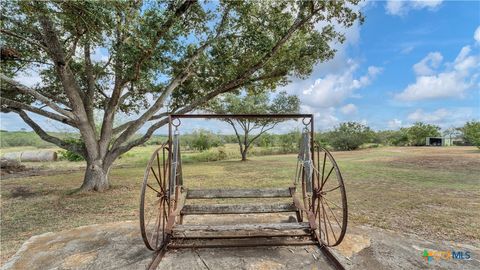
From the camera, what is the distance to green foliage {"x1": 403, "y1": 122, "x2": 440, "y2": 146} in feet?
96.4

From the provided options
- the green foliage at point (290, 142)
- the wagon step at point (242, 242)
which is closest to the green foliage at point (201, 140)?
the green foliage at point (290, 142)

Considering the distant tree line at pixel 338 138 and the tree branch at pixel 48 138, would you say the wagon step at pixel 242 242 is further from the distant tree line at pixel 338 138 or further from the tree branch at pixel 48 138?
the distant tree line at pixel 338 138

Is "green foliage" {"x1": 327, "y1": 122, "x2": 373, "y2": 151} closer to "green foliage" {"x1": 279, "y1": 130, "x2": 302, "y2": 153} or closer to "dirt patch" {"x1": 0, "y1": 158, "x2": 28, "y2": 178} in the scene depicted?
"green foliage" {"x1": 279, "y1": 130, "x2": 302, "y2": 153}

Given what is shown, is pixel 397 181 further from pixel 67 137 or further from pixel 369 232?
pixel 67 137

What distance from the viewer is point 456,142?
96.2ft

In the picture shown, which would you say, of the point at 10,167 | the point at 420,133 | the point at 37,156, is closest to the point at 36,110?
the point at 10,167

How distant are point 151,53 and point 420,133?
32.8m

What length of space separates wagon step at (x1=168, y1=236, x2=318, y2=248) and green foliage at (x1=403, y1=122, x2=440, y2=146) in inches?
1287

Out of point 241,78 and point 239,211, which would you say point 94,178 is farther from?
point 239,211

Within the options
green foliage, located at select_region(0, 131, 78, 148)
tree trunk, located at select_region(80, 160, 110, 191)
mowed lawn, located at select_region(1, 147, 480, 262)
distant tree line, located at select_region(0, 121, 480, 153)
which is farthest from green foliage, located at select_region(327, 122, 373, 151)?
green foliage, located at select_region(0, 131, 78, 148)

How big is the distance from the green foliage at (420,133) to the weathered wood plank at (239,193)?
32316mm

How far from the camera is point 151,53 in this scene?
5.65 metres

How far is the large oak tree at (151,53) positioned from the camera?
5711mm

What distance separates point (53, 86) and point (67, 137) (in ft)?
29.5
